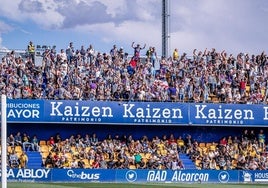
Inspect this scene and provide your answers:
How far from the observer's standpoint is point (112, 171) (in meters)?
40.3

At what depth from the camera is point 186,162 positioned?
144 ft

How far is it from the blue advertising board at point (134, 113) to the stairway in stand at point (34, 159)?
1.78 metres

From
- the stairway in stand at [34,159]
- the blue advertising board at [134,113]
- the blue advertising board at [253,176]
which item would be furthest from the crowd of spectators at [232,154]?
the stairway in stand at [34,159]

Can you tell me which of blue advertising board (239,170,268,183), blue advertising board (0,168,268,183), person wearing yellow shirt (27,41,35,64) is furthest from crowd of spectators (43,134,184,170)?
person wearing yellow shirt (27,41,35,64)

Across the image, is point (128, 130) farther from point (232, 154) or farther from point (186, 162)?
point (232, 154)

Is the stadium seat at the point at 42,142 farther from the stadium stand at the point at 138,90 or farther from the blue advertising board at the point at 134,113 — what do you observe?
the blue advertising board at the point at 134,113

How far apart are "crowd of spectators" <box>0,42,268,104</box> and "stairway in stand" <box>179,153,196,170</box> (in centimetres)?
327

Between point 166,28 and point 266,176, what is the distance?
12233 millimetres

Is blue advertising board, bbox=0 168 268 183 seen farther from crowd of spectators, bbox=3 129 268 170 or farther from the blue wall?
the blue wall

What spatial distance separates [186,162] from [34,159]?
867 cm

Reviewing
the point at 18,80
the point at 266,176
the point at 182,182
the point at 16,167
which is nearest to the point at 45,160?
the point at 16,167

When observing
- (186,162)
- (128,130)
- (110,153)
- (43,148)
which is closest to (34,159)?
(43,148)

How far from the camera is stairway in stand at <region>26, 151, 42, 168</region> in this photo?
40.7 meters

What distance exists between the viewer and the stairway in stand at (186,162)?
43719mm
